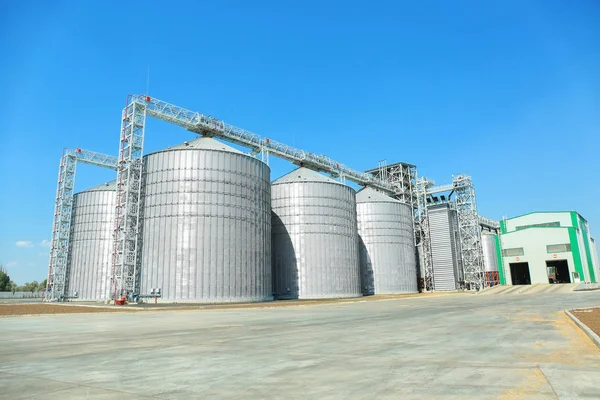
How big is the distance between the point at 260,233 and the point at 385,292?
30440mm

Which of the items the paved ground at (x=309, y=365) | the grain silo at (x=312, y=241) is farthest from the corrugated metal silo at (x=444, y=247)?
the paved ground at (x=309, y=365)

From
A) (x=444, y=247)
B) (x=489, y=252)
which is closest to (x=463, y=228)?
(x=444, y=247)

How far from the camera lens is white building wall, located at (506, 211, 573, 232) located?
270 feet

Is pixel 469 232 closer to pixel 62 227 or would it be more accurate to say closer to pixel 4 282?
pixel 62 227

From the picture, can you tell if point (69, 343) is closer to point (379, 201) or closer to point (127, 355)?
point (127, 355)

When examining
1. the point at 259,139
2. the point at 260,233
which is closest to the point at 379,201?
the point at 259,139

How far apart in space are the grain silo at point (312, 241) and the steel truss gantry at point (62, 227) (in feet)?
93.1

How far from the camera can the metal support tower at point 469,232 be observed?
250ft

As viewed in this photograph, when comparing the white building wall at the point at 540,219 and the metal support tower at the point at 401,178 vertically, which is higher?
the metal support tower at the point at 401,178

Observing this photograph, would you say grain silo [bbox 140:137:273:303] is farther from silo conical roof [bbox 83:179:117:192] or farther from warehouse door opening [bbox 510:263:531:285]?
warehouse door opening [bbox 510:263:531:285]

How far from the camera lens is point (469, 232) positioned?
257 ft

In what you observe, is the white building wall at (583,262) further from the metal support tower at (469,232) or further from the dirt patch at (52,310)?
the dirt patch at (52,310)

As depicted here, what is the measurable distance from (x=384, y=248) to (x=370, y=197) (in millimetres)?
10451

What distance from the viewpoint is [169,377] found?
734 cm
